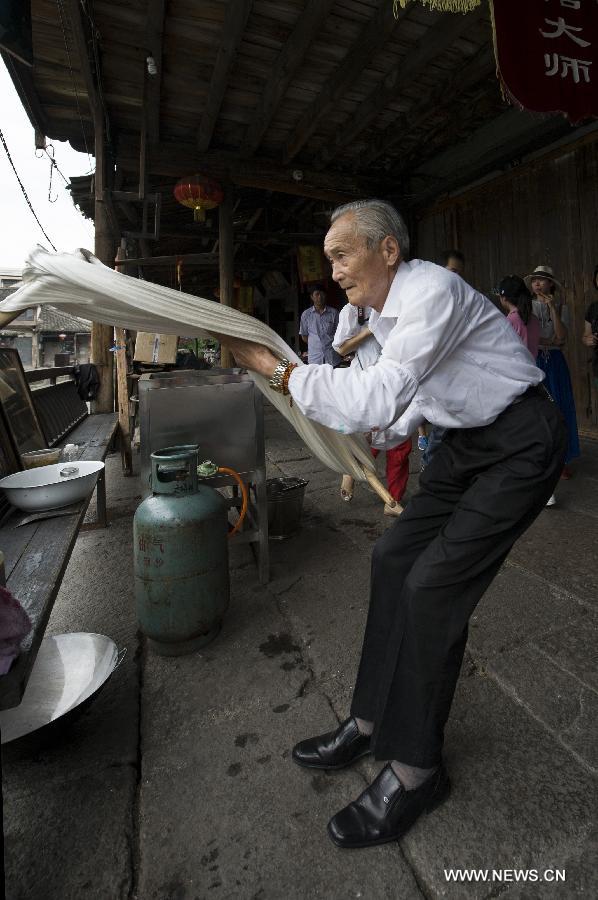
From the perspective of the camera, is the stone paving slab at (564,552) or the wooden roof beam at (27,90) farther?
the wooden roof beam at (27,90)

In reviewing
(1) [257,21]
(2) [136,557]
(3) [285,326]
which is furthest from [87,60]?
(3) [285,326]

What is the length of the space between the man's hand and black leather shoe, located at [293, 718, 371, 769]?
143cm

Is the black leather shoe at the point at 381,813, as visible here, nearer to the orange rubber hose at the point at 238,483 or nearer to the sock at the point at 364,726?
the sock at the point at 364,726

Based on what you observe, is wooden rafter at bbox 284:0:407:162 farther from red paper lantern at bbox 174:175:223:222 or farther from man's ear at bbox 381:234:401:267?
man's ear at bbox 381:234:401:267

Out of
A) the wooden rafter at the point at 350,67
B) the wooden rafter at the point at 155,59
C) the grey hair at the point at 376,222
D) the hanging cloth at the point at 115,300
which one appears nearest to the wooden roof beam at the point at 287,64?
the wooden rafter at the point at 350,67

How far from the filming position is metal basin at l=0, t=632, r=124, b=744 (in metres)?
1.92

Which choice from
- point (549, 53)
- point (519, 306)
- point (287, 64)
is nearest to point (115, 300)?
point (519, 306)

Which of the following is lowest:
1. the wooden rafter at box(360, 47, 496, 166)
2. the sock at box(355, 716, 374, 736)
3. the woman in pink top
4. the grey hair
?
the sock at box(355, 716, 374, 736)

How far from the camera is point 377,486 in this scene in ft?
10.9

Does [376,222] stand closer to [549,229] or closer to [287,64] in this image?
[287,64]

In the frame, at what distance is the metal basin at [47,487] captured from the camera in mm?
2336

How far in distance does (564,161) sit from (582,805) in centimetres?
716

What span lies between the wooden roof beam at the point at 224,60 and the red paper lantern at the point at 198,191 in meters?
0.48

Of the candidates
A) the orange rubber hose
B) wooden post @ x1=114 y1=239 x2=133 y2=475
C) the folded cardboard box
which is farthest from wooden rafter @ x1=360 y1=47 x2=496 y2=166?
the orange rubber hose
